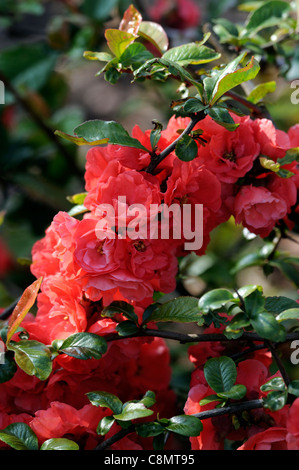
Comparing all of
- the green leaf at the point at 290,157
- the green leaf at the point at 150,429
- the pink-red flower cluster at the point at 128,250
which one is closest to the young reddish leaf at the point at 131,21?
the pink-red flower cluster at the point at 128,250

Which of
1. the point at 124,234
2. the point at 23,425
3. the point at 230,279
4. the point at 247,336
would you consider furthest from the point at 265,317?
the point at 230,279

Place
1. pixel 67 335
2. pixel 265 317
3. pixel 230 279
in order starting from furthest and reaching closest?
pixel 230 279 < pixel 67 335 < pixel 265 317

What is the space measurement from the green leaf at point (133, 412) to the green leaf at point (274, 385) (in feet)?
0.36

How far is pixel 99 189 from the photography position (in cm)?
58

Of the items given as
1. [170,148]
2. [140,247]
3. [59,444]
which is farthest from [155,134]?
[59,444]

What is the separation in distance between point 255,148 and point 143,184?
149 millimetres

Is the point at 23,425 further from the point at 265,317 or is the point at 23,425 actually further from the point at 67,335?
the point at 265,317

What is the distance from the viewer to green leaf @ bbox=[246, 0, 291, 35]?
845 millimetres

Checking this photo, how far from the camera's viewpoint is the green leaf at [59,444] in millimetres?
520

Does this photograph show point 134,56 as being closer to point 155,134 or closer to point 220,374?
point 155,134

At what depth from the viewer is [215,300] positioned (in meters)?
0.54

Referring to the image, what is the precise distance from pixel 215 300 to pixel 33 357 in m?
0.20

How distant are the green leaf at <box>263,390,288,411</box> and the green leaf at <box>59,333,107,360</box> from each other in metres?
0.17

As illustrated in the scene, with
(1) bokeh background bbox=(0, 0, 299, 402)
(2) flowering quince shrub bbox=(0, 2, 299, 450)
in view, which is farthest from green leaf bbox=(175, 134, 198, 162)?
(1) bokeh background bbox=(0, 0, 299, 402)
